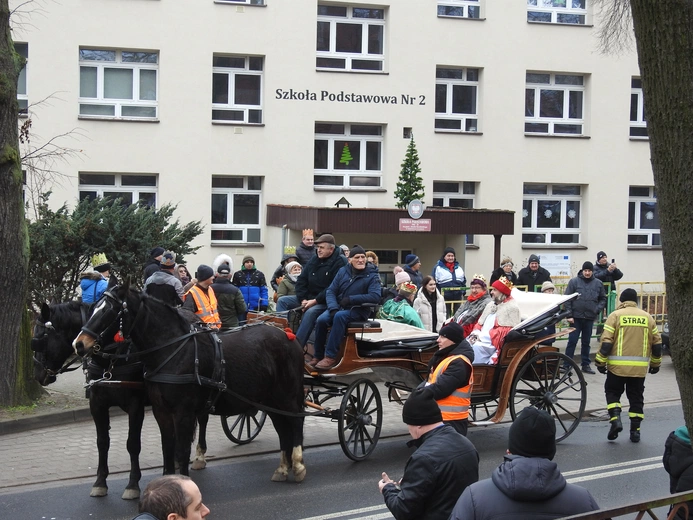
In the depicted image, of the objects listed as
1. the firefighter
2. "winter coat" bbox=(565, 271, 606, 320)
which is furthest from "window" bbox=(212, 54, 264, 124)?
the firefighter

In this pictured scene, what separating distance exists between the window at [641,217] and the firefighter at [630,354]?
59.8 ft

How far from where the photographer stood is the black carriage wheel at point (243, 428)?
10.4 m

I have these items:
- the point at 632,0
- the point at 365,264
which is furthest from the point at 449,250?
the point at 632,0

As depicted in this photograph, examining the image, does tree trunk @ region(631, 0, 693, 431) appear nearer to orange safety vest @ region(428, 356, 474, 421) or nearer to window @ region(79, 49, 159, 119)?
orange safety vest @ region(428, 356, 474, 421)

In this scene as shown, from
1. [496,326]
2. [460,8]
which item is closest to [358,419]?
[496,326]

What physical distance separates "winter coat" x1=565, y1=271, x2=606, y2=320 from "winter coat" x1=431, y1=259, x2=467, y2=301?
6.67 ft

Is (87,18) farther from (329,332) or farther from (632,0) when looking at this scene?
(632,0)

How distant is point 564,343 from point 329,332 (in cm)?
970

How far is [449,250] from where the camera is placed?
17.3 meters

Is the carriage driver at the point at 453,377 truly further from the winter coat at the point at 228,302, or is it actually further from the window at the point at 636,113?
the window at the point at 636,113

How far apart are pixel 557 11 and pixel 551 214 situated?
20.2 ft

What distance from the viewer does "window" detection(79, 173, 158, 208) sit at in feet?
77.1

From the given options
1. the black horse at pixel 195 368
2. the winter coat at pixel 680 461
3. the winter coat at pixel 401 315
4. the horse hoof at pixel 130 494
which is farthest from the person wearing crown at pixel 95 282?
the winter coat at pixel 680 461

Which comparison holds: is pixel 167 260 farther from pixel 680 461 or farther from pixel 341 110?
pixel 341 110
